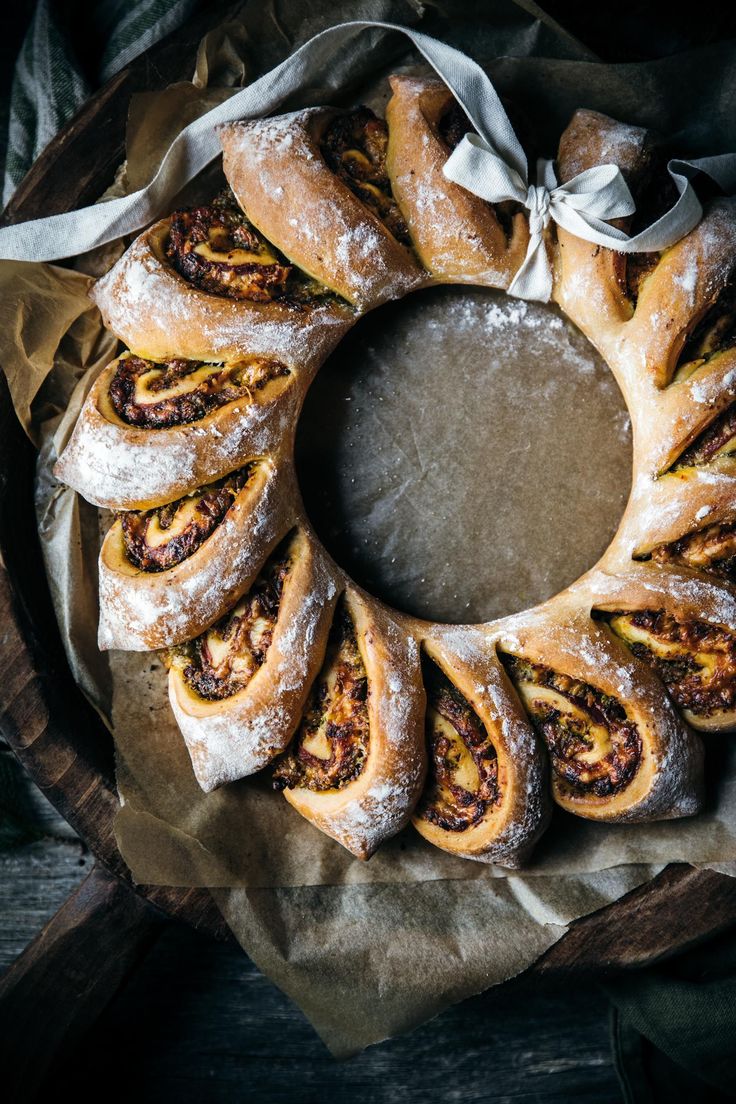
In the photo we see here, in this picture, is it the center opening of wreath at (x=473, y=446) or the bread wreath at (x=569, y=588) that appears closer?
the bread wreath at (x=569, y=588)

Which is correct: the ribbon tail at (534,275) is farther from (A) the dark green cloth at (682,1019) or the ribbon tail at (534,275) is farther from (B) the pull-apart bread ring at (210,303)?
(A) the dark green cloth at (682,1019)

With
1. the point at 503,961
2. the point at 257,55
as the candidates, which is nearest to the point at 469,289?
the point at 257,55

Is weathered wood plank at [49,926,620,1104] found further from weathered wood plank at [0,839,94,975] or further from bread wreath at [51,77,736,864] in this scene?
bread wreath at [51,77,736,864]

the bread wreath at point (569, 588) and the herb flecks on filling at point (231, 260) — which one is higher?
the herb flecks on filling at point (231, 260)

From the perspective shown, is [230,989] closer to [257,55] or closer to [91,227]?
[91,227]

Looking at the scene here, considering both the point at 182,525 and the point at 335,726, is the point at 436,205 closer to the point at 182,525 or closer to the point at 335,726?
the point at 182,525

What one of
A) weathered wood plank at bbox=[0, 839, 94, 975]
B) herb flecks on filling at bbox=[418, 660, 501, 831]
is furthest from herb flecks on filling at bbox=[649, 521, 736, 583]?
weathered wood plank at bbox=[0, 839, 94, 975]

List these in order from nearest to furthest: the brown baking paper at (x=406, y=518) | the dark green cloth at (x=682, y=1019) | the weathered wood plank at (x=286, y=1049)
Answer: the brown baking paper at (x=406, y=518) → the dark green cloth at (x=682, y=1019) → the weathered wood plank at (x=286, y=1049)

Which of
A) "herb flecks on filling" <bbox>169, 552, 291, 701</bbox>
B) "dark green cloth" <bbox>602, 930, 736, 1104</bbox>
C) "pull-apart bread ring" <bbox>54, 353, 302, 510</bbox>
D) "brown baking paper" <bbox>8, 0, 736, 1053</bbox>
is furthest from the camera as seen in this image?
"dark green cloth" <bbox>602, 930, 736, 1104</bbox>

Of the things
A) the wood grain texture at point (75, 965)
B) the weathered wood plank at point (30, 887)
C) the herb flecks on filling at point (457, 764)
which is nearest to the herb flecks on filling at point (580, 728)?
the herb flecks on filling at point (457, 764)
